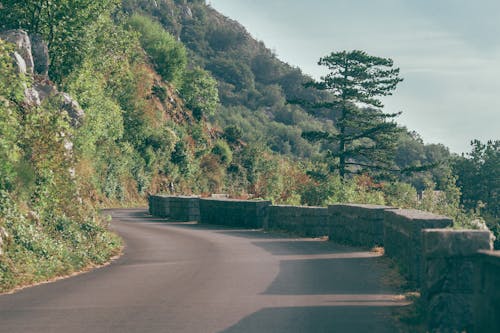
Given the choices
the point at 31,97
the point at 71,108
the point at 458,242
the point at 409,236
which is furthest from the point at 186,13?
the point at 458,242

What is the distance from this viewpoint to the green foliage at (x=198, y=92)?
3221 inches

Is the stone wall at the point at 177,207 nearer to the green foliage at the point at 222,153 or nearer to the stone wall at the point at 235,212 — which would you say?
the stone wall at the point at 235,212

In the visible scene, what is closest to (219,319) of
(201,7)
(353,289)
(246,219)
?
(353,289)

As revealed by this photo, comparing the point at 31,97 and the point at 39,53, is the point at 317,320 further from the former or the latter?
the point at 39,53

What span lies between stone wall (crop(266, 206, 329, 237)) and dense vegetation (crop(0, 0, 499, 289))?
425 centimetres

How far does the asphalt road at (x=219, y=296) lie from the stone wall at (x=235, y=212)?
8683 millimetres

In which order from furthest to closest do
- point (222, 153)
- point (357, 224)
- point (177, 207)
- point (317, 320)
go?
point (222, 153) → point (177, 207) → point (357, 224) → point (317, 320)

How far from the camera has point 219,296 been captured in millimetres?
10719

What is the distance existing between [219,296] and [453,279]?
3950 mm

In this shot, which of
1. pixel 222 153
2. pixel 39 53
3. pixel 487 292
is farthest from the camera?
pixel 222 153

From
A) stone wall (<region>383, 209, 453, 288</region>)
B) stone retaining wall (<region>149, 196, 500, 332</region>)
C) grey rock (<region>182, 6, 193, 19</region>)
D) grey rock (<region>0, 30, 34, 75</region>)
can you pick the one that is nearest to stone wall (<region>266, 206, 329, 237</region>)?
stone retaining wall (<region>149, 196, 500, 332</region>)

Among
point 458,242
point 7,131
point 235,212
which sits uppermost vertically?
point 7,131

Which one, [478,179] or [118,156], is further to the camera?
[478,179]

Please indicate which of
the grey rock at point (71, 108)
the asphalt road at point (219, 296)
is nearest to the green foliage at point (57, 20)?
the grey rock at point (71, 108)
